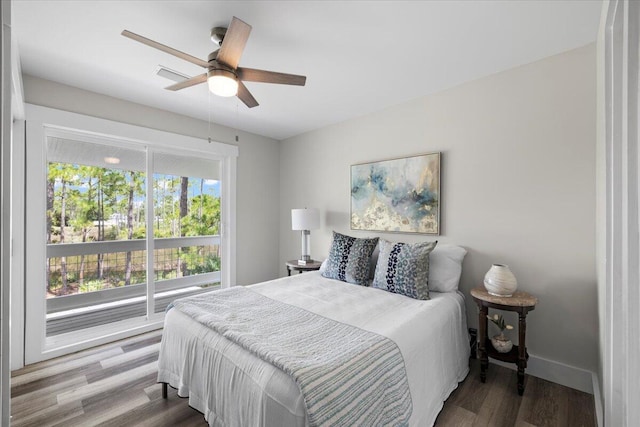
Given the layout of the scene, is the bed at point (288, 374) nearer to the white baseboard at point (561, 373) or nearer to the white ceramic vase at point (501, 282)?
the white ceramic vase at point (501, 282)

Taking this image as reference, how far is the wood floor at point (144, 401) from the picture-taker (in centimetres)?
182

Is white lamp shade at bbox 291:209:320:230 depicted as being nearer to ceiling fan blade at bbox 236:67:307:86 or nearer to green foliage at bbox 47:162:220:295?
green foliage at bbox 47:162:220:295

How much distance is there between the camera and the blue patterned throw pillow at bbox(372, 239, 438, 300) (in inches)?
91.1

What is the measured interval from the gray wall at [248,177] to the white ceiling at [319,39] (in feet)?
0.97

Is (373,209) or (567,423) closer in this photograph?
(567,423)

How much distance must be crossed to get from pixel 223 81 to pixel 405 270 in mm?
1961

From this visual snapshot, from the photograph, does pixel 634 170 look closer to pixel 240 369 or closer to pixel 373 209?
pixel 240 369

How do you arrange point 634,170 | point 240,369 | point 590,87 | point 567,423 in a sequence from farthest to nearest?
1. point 590,87
2. point 567,423
3. point 240,369
4. point 634,170

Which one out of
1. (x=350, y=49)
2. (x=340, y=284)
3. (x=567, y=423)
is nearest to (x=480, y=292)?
(x=567, y=423)

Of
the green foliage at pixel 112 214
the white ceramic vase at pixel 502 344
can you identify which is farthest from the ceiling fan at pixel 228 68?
A: the white ceramic vase at pixel 502 344

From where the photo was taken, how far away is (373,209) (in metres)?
3.25

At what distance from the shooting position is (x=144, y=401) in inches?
79.4

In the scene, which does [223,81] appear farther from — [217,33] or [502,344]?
[502,344]

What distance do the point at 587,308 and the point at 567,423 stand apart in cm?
79
